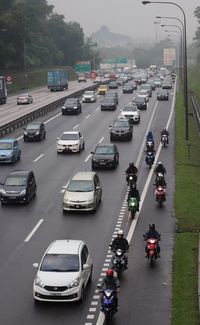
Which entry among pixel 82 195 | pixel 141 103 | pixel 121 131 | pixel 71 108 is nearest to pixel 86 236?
pixel 82 195

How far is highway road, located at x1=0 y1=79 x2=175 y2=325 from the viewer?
57.9 ft

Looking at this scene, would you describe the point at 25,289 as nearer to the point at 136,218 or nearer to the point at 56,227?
the point at 56,227

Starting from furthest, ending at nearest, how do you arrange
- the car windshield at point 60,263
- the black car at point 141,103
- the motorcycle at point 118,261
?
the black car at point 141,103
the motorcycle at point 118,261
the car windshield at point 60,263

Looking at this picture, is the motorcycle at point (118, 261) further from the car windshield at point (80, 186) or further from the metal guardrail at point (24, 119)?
the metal guardrail at point (24, 119)

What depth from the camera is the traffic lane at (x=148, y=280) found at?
1748 cm

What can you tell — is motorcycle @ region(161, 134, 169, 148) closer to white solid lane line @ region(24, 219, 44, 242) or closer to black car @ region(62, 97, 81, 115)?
white solid lane line @ region(24, 219, 44, 242)

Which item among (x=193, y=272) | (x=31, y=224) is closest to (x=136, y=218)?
(x=31, y=224)

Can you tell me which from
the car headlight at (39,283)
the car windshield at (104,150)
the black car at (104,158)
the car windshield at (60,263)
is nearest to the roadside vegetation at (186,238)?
the car windshield at (60,263)

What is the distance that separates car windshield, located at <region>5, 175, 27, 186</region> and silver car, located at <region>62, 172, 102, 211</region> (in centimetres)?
265

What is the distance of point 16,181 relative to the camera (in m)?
31.1

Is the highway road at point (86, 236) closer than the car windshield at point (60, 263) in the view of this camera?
Yes

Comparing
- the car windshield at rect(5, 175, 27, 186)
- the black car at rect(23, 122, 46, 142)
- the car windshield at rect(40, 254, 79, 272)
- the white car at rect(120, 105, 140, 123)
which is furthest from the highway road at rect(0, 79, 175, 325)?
the white car at rect(120, 105, 140, 123)

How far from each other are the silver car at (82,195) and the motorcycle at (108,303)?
12.0 metres

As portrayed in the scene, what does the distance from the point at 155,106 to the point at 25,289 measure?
62148mm
